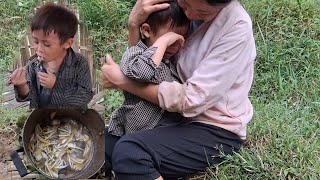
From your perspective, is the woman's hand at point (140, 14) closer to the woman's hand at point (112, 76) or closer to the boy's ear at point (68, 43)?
the woman's hand at point (112, 76)

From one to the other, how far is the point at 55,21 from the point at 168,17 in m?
0.50

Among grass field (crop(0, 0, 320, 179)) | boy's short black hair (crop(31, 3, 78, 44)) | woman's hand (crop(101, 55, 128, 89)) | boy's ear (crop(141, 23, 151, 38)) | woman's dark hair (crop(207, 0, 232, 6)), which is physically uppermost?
woman's dark hair (crop(207, 0, 232, 6))

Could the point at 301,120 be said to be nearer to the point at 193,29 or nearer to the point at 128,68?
the point at 193,29

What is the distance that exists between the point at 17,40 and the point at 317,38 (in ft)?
8.08

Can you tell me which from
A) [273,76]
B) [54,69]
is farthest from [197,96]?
[273,76]

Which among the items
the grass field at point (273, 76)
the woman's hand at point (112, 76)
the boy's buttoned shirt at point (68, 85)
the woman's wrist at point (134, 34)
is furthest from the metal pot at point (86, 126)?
the woman's wrist at point (134, 34)

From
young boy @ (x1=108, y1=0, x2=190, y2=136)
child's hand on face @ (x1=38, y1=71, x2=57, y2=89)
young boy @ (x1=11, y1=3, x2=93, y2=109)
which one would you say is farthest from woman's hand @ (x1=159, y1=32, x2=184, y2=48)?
child's hand on face @ (x1=38, y1=71, x2=57, y2=89)

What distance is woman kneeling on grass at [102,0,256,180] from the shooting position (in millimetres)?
1975

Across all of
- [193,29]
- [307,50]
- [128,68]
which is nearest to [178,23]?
[193,29]

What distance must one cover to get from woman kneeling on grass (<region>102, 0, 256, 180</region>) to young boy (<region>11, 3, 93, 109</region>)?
0.54ft

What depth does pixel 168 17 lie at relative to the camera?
2025 millimetres

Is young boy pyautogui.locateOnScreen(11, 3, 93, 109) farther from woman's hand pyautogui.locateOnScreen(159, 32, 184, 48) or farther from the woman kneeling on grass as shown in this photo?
woman's hand pyautogui.locateOnScreen(159, 32, 184, 48)

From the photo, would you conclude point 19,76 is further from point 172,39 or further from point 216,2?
point 216,2

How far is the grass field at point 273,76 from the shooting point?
223 centimetres
